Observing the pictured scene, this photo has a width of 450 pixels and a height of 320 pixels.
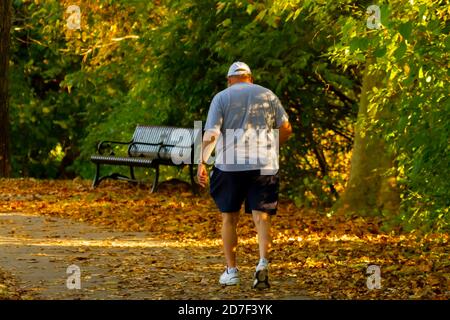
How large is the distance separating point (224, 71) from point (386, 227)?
6.71 meters

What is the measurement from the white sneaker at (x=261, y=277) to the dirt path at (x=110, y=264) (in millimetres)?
80

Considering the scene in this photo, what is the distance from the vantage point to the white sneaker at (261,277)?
9570 mm

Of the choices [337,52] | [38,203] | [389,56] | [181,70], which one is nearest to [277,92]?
[181,70]

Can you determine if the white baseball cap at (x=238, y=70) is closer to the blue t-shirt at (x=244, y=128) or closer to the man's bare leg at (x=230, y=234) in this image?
the blue t-shirt at (x=244, y=128)

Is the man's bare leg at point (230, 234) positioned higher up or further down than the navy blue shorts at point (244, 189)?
further down

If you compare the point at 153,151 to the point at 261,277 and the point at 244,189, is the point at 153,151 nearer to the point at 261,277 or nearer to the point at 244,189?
the point at 244,189

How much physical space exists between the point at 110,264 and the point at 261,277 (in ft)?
7.07

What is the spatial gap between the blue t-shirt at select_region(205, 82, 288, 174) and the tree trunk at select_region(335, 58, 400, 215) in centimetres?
658

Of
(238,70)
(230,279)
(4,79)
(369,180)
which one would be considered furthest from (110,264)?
(4,79)

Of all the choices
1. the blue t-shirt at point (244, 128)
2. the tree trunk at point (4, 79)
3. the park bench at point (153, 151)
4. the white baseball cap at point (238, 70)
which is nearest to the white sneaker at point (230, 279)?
the blue t-shirt at point (244, 128)

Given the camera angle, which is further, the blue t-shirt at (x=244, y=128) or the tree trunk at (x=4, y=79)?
the tree trunk at (x=4, y=79)

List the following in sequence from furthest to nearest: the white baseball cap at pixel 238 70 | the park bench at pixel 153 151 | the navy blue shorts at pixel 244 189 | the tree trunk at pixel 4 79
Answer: the tree trunk at pixel 4 79 < the park bench at pixel 153 151 < the white baseball cap at pixel 238 70 < the navy blue shorts at pixel 244 189

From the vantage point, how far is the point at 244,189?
31.9 feet

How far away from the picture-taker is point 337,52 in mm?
12031
